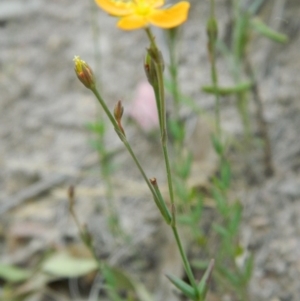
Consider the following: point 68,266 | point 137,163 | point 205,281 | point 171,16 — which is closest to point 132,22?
point 171,16

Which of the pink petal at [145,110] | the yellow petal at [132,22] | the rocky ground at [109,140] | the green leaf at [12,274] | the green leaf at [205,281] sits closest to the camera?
the yellow petal at [132,22]

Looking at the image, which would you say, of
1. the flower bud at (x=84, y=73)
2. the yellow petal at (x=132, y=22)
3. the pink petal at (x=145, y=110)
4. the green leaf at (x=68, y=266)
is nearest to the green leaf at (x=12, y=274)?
the green leaf at (x=68, y=266)

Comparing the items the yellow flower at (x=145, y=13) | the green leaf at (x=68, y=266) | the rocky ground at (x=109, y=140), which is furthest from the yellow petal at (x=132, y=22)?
the green leaf at (x=68, y=266)

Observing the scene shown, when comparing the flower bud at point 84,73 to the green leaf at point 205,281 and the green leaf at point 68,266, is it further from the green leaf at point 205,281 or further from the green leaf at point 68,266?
the green leaf at point 68,266

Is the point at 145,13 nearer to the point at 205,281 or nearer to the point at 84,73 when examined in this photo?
the point at 84,73

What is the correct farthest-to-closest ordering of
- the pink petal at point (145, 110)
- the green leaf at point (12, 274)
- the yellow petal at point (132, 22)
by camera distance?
the pink petal at point (145, 110)
the green leaf at point (12, 274)
the yellow petal at point (132, 22)

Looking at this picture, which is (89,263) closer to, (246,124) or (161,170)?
(161,170)

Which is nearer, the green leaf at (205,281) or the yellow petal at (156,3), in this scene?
the yellow petal at (156,3)

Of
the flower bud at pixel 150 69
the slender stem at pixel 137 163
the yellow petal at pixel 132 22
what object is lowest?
the slender stem at pixel 137 163

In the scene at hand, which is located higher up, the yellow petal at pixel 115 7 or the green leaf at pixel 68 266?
the yellow petal at pixel 115 7
